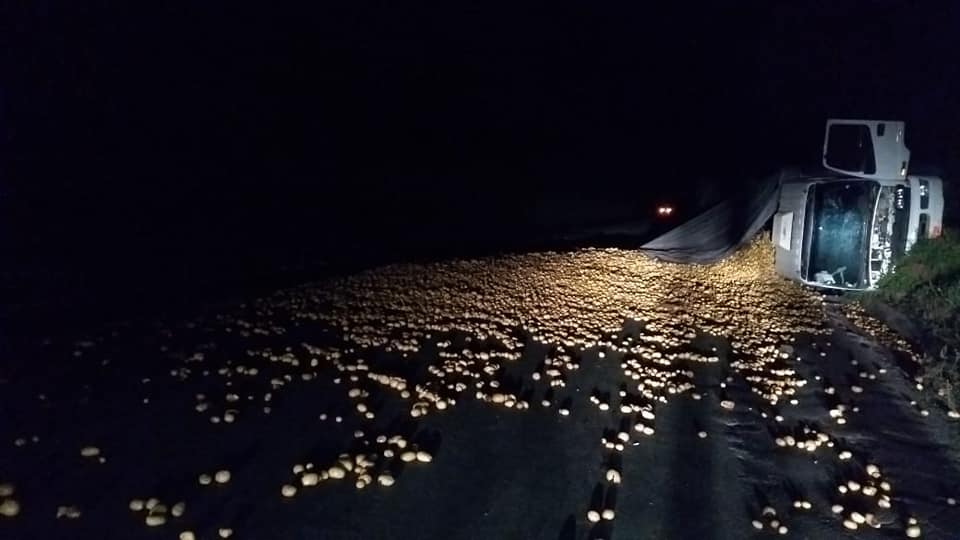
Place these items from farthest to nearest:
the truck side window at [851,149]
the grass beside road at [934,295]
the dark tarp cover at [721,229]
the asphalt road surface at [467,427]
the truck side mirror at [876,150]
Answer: the dark tarp cover at [721,229] → the truck side window at [851,149] → the truck side mirror at [876,150] → the grass beside road at [934,295] → the asphalt road surface at [467,427]

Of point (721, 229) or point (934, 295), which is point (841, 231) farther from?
point (721, 229)

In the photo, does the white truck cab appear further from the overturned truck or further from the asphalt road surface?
the asphalt road surface

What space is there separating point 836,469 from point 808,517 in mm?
846

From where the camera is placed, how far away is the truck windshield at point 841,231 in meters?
9.43

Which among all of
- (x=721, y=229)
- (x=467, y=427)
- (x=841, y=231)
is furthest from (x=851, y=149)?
(x=467, y=427)

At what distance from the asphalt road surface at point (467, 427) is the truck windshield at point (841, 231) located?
5.40 feet

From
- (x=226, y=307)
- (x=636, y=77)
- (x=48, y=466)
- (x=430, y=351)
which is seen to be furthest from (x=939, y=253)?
(x=636, y=77)

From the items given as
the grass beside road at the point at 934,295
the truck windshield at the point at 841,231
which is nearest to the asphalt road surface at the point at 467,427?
the grass beside road at the point at 934,295

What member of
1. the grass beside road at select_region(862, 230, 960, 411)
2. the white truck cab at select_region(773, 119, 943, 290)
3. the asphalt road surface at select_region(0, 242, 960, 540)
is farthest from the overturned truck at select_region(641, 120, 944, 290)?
the asphalt road surface at select_region(0, 242, 960, 540)

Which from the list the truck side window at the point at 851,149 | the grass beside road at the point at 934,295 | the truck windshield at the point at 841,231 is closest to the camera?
the grass beside road at the point at 934,295

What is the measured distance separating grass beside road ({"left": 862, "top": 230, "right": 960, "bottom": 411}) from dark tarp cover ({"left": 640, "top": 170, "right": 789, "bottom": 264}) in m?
2.19

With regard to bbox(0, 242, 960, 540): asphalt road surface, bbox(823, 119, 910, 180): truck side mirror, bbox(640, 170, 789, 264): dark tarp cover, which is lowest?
bbox(0, 242, 960, 540): asphalt road surface

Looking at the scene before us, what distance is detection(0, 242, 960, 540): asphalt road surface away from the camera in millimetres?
4145

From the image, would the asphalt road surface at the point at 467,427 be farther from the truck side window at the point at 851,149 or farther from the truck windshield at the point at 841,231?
the truck side window at the point at 851,149
